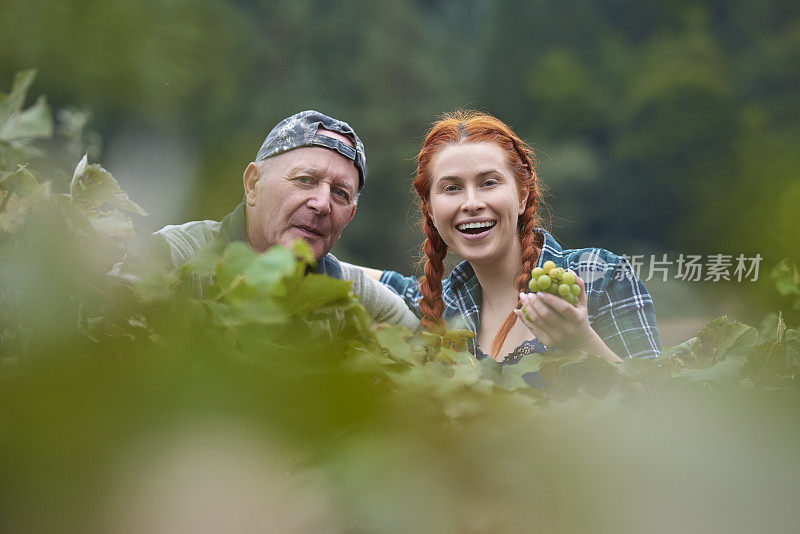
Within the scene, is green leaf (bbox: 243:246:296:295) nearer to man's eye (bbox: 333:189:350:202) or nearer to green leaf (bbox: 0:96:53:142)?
green leaf (bbox: 0:96:53:142)

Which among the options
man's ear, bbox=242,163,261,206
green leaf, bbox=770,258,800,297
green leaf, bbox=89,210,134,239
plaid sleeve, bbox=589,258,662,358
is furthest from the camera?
green leaf, bbox=770,258,800,297

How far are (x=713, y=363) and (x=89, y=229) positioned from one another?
35cm

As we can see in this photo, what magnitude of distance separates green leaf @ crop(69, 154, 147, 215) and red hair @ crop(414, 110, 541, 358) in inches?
40.2

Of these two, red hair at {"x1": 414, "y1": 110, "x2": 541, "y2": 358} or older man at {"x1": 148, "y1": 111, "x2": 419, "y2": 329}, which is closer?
older man at {"x1": 148, "y1": 111, "x2": 419, "y2": 329}

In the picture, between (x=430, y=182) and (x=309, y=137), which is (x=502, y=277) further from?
(x=309, y=137)

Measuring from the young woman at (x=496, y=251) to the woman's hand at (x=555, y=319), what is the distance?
477 millimetres

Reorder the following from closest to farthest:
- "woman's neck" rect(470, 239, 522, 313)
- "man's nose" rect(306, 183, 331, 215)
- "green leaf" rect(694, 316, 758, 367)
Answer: "green leaf" rect(694, 316, 758, 367) → "man's nose" rect(306, 183, 331, 215) → "woman's neck" rect(470, 239, 522, 313)

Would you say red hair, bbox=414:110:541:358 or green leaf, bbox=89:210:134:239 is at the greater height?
red hair, bbox=414:110:541:358

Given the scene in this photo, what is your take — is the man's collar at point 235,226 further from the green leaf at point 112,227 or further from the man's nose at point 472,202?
the green leaf at point 112,227

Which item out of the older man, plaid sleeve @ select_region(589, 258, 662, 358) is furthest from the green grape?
plaid sleeve @ select_region(589, 258, 662, 358)

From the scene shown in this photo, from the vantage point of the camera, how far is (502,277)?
4.91 feet

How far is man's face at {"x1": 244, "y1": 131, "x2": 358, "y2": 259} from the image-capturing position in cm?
115

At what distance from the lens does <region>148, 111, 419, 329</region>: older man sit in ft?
3.78

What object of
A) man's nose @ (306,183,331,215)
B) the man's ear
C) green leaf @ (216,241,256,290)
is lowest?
green leaf @ (216,241,256,290)
